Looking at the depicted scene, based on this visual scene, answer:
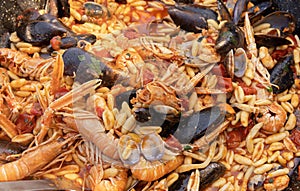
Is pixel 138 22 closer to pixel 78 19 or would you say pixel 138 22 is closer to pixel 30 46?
pixel 78 19

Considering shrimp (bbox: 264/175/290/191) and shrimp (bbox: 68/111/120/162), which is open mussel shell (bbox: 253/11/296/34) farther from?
shrimp (bbox: 68/111/120/162)

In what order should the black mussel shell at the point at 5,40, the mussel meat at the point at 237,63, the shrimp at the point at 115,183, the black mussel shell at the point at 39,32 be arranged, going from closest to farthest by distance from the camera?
the shrimp at the point at 115,183 → the mussel meat at the point at 237,63 → the black mussel shell at the point at 39,32 → the black mussel shell at the point at 5,40

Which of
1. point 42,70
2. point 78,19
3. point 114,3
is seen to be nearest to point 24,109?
point 42,70

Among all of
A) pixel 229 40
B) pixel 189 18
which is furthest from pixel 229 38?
pixel 189 18

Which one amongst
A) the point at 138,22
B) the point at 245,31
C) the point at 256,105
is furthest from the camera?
the point at 138,22

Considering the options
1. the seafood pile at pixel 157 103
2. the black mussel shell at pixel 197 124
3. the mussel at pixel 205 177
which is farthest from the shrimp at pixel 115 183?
the black mussel shell at pixel 197 124

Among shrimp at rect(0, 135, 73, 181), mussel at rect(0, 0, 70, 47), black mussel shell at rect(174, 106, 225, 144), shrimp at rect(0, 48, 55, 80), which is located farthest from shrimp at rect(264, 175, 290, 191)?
mussel at rect(0, 0, 70, 47)

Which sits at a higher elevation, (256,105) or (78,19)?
(78,19)

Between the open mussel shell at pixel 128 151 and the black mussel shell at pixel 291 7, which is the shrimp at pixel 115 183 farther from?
the black mussel shell at pixel 291 7
